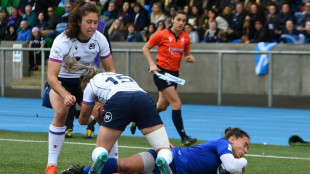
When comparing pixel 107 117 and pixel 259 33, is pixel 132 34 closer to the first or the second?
pixel 259 33

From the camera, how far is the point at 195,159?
7.31 meters

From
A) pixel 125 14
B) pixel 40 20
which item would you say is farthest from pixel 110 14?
pixel 40 20

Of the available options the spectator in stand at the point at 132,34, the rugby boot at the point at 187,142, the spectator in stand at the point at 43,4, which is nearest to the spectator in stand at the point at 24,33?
the spectator in stand at the point at 43,4

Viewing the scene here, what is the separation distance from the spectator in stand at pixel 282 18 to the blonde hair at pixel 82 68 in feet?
40.7

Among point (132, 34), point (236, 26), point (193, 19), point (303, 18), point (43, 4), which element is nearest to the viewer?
point (303, 18)

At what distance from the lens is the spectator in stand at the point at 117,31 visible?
2284 cm

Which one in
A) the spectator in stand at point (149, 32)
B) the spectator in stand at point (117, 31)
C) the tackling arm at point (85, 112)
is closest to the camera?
the tackling arm at point (85, 112)

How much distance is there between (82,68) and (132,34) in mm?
14453

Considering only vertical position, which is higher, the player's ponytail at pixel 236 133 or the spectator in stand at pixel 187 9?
the spectator in stand at pixel 187 9

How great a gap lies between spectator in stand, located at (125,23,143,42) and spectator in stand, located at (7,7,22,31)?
145 inches

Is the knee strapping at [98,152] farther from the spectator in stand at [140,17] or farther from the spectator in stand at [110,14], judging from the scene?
the spectator in stand at [110,14]

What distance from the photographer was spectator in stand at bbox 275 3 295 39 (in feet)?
64.9

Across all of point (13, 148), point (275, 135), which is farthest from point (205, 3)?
point (13, 148)

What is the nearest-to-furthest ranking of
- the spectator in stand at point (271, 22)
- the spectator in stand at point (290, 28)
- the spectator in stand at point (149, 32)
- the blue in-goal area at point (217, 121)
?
the blue in-goal area at point (217, 121) < the spectator in stand at point (290, 28) < the spectator in stand at point (271, 22) < the spectator in stand at point (149, 32)
